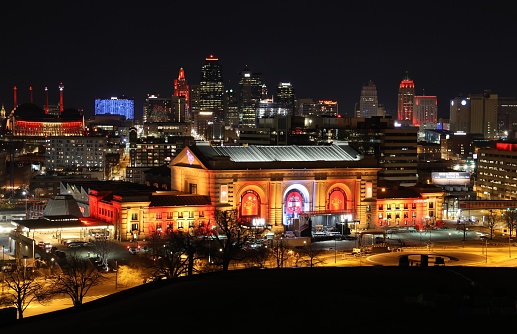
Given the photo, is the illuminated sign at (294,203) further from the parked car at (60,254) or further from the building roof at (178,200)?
the parked car at (60,254)

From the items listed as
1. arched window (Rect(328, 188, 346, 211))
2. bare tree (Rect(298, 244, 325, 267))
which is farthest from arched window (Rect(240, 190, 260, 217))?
bare tree (Rect(298, 244, 325, 267))

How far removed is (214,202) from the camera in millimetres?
103438

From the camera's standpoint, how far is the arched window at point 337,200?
11119 cm

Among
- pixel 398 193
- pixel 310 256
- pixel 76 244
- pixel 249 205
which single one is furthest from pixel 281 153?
pixel 310 256

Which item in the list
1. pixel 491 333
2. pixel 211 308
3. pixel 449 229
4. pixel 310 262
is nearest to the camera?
pixel 491 333

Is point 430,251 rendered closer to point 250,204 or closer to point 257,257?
point 257,257

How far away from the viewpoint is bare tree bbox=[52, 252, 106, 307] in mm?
61731

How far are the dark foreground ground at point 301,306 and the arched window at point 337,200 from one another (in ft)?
199

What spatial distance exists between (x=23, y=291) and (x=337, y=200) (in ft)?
184

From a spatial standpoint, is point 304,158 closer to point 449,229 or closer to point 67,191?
point 449,229

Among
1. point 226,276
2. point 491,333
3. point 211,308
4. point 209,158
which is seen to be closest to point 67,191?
point 209,158

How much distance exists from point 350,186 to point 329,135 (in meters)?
71.7

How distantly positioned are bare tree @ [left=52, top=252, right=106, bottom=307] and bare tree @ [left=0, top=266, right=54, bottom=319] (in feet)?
3.25

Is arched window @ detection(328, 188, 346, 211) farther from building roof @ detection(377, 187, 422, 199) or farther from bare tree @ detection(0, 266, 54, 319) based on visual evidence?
bare tree @ detection(0, 266, 54, 319)
